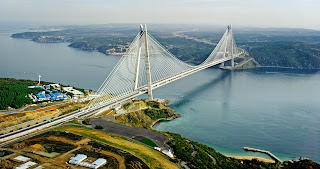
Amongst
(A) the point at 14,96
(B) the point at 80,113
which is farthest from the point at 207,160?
(A) the point at 14,96

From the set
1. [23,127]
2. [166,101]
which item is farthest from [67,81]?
[23,127]

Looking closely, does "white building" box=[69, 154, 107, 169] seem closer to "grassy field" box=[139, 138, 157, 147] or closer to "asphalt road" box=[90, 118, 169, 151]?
"grassy field" box=[139, 138, 157, 147]

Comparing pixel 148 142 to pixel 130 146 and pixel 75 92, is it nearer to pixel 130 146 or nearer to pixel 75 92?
pixel 130 146

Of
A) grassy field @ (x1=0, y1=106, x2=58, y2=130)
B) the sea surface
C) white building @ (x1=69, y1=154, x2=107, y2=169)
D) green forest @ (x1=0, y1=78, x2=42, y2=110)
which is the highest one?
green forest @ (x1=0, y1=78, x2=42, y2=110)

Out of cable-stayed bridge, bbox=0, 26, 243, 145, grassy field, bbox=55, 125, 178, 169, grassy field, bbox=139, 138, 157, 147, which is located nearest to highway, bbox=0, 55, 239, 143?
cable-stayed bridge, bbox=0, 26, 243, 145

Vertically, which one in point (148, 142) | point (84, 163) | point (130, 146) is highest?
point (84, 163)

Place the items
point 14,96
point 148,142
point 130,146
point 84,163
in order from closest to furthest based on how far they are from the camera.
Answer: point 84,163 → point 130,146 → point 148,142 → point 14,96

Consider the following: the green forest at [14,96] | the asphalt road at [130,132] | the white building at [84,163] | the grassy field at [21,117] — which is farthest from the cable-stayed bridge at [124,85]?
the white building at [84,163]
